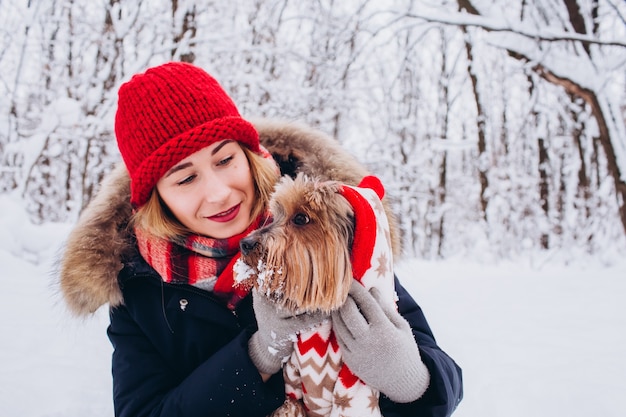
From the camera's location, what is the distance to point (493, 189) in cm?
1338

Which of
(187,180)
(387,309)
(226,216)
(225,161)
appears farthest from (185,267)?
(387,309)

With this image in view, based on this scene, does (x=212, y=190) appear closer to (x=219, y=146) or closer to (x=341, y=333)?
(x=219, y=146)

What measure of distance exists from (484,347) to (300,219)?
2.13m

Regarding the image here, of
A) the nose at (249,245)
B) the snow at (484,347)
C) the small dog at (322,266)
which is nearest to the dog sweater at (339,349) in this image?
the small dog at (322,266)

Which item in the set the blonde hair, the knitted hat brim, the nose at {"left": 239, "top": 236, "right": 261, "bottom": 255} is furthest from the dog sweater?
the knitted hat brim

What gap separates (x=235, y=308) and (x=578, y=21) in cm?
460

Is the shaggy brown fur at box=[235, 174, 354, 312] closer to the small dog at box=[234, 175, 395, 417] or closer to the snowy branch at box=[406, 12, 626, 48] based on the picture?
the small dog at box=[234, 175, 395, 417]

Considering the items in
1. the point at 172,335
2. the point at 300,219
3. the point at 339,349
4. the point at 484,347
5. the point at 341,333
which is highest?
the point at 300,219

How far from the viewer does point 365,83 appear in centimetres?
1048

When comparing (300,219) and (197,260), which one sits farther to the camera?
(197,260)

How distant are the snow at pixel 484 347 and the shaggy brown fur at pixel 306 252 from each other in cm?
86

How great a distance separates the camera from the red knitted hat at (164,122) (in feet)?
5.87

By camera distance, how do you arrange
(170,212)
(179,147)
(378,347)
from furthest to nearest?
(170,212) < (179,147) < (378,347)

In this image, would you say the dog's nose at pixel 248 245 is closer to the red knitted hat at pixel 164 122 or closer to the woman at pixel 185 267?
the woman at pixel 185 267
